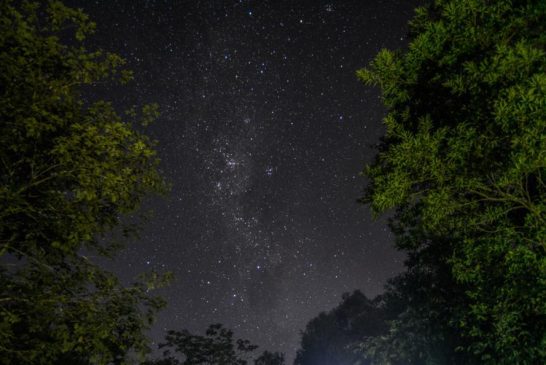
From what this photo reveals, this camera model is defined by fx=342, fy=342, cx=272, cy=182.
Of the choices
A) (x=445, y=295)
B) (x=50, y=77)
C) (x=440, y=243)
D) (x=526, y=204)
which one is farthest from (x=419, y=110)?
(x=445, y=295)

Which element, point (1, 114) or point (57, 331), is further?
point (57, 331)

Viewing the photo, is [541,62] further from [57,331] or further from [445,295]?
[445,295]

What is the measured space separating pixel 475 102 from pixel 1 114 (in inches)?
306

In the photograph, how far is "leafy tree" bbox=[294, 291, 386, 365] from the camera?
209 feet

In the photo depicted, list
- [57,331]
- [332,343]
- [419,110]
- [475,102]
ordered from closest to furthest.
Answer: [57,331] < [475,102] < [419,110] < [332,343]

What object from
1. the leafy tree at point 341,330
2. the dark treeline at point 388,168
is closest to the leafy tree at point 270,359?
the leafy tree at point 341,330

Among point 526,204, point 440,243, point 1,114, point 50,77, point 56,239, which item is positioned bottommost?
point 526,204

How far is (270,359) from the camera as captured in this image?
59.4 m

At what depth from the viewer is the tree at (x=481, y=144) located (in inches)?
220

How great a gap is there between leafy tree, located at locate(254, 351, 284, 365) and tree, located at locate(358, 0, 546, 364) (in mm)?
56600

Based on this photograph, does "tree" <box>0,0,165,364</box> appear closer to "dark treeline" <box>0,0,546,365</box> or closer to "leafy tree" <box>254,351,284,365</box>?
"dark treeline" <box>0,0,546,365</box>

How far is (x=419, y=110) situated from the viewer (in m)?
7.84

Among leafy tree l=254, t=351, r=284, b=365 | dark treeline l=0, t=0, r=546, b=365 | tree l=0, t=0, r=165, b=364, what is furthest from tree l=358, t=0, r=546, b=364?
leafy tree l=254, t=351, r=284, b=365

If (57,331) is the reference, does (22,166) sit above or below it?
above
